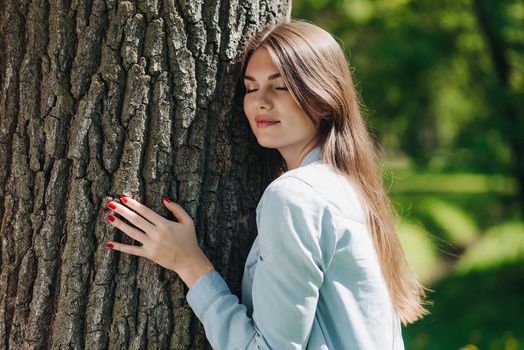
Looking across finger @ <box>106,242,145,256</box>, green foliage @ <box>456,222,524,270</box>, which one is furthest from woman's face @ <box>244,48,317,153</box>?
green foliage @ <box>456,222,524,270</box>

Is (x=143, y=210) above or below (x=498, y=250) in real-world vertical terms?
above

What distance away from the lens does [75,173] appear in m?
2.07

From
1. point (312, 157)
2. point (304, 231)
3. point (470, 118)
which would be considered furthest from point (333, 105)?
point (470, 118)

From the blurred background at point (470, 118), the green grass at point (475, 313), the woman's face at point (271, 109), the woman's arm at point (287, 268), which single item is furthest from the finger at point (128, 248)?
the blurred background at point (470, 118)

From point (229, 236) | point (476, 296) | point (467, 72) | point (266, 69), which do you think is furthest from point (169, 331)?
point (467, 72)

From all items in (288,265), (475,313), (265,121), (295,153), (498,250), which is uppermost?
(265,121)

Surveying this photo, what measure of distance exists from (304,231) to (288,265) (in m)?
0.11

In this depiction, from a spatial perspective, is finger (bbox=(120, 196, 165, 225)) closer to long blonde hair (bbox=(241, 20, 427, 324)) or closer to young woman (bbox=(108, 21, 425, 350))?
young woman (bbox=(108, 21, 425, 350))

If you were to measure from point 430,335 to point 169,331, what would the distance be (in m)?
4.81

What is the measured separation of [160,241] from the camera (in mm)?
2061

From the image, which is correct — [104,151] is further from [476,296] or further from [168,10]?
[476,296]

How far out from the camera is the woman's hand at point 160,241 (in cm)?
206

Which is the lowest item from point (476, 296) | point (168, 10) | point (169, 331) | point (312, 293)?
point (476, 296)

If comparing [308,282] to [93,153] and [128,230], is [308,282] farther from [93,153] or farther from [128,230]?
[93,153]
